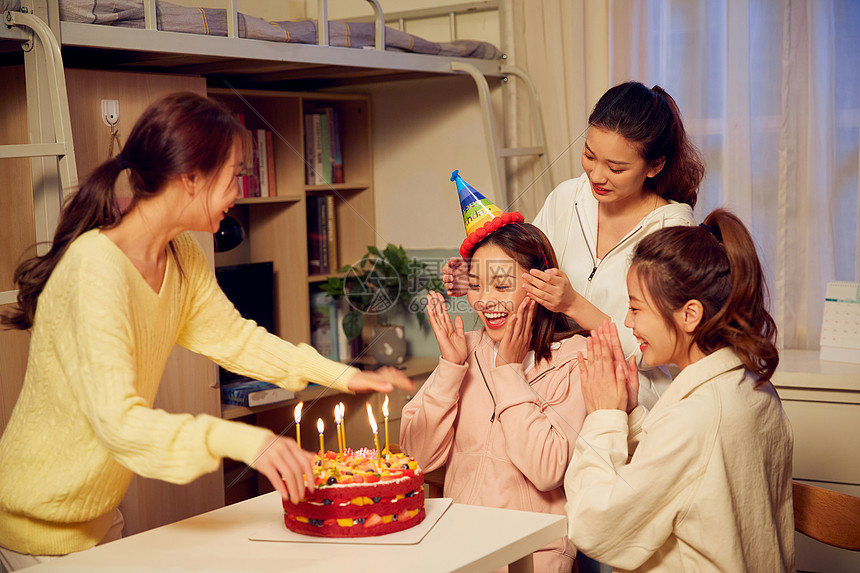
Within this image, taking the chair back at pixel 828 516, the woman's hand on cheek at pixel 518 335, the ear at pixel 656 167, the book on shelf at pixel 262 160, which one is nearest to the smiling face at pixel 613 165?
the ear at pixel 656 167

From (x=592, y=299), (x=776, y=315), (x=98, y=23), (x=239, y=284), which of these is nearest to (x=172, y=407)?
(x=239, y=284)

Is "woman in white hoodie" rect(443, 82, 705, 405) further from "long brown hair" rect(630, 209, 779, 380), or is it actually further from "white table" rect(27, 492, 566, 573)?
"white table" rect(27, 492, 566, 573)

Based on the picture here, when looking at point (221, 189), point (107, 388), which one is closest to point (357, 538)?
point (107, 388)

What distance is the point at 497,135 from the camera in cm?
280

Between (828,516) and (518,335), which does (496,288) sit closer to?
(518,335)

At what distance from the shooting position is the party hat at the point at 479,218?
154 centimetres

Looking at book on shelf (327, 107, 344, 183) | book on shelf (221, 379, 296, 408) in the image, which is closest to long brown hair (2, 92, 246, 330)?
book on shelf (221, 379, 296, 408)

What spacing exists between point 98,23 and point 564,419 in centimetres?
→ 123

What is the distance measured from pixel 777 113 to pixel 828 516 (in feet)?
4.73

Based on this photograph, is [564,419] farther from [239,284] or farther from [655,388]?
[239,284]

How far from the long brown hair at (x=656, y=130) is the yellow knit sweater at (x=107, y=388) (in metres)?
0.73

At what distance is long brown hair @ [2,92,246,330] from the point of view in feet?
3.35

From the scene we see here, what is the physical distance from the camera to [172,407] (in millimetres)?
2199

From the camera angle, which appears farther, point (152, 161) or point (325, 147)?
point (325, 147)
